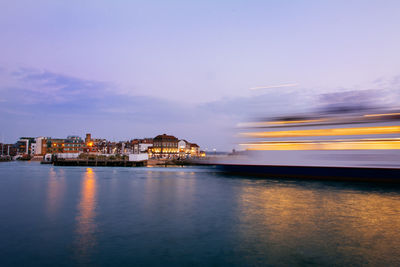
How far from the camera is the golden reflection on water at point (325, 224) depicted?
7320 mm

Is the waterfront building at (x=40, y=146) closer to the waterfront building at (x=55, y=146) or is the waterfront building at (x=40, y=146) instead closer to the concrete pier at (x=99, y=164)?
the waterfront building at (x=55, y=146)

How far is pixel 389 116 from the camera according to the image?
2353 cm

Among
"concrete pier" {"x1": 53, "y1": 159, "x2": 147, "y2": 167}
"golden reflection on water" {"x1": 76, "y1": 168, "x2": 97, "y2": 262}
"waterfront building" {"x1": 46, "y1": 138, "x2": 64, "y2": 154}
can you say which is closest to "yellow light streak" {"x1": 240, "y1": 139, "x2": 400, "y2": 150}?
"golden reflection on water" {"x1": 76, "y1": 168, "x2": 97, "y2": 262}

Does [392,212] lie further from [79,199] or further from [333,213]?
[79,199]

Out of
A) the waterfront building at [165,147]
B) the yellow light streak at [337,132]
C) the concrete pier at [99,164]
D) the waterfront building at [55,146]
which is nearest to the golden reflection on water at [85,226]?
the yellow light streak at [337,132]

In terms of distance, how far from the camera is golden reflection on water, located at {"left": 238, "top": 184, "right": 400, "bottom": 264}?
732 cm

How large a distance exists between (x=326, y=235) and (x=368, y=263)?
224 cm

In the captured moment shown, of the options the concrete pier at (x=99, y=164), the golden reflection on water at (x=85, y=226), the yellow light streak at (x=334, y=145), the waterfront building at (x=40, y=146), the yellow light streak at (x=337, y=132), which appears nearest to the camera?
the golden reflection on water at (x=85, y=226)

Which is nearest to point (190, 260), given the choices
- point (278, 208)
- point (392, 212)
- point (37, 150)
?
point (278, 208)

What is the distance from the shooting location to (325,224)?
9.87 metres

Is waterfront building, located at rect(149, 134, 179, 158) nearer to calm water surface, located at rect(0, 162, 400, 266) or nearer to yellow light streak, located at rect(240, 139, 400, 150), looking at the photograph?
yellow light streak, located at rect(240, 139, 400, 150)

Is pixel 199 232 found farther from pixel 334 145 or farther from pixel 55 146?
pixel 55 146

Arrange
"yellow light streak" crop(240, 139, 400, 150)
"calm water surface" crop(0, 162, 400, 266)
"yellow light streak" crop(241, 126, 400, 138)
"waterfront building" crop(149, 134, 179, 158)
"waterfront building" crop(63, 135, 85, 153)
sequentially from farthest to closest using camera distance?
"waterfront building" crop(63, 135, 85, 153) → "waterfront building" crop(149, 134, 179, 158) → "yellow light streak" crop(241, 126, 400, 138) → "yellow light streak" crop(240, 139, 400, 150) → "calm water surface" crop(0, 162, 400, 266)

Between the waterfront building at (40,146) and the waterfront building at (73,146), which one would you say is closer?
the waterfront building at (73,146)
